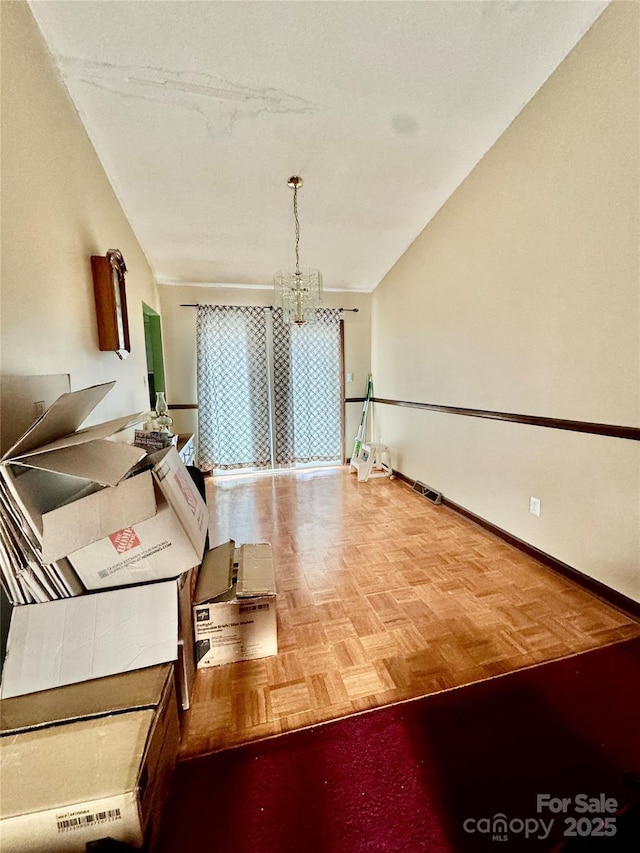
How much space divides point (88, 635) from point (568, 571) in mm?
2308

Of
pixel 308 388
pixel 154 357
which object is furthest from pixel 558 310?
pixel 154 357

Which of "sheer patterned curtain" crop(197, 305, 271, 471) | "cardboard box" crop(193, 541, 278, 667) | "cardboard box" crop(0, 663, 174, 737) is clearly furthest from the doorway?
"cardboard box" crop(0, 663, 174, 737)

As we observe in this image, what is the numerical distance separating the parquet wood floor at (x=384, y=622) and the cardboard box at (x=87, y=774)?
37 centimetres

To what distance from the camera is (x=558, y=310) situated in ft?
6.38

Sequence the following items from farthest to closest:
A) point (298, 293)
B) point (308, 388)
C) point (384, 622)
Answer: point (308, 388)
point (298, 293)
point (384, 622)

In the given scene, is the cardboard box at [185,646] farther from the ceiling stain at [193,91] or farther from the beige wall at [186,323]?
the beige wall at [186,323]

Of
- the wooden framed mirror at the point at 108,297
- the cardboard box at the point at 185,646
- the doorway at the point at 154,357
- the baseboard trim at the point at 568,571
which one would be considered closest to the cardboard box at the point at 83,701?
the cardboard box at the point at 185,646

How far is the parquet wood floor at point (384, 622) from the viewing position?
126cm

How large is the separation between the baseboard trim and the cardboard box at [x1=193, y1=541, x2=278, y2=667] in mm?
1675

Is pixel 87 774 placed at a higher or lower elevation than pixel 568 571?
higher

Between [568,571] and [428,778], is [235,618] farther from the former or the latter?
[568,571]

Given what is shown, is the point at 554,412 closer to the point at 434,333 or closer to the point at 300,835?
the point at 434,333

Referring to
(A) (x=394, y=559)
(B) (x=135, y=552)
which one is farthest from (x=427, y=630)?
(B) (x=135, y=552)

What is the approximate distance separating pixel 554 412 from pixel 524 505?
2.13 feet
